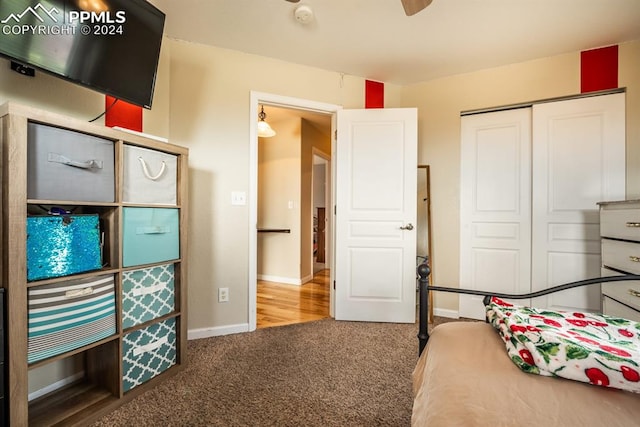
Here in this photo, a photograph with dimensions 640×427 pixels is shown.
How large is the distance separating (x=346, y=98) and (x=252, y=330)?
2.36 meters

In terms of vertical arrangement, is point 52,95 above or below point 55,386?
above

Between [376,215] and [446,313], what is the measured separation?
124 centimetres

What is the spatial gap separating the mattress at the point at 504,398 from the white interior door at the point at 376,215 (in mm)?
1802

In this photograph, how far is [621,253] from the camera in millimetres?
1831

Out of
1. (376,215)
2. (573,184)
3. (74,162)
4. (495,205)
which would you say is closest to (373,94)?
(376,215)

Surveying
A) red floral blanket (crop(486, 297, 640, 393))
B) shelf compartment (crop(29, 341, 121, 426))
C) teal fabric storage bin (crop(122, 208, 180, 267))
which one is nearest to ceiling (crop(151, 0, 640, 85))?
teal fabric storage bin (crop(122, 208, 180, 267))

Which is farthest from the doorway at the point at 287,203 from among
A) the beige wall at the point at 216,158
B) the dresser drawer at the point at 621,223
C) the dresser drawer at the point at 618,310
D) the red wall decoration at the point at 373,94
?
the dresser drawer at the point at 621,223

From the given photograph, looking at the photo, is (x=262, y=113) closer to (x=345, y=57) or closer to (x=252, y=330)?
(x=345, y=57)

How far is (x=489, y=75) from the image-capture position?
2.67 m

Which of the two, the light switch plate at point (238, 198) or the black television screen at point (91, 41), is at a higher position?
the black television screen at point (91, 41)

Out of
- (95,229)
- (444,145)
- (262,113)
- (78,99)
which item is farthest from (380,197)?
(78,99)

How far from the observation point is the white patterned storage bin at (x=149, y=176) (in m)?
1.52

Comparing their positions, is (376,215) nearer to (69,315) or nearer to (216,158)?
(216,158)

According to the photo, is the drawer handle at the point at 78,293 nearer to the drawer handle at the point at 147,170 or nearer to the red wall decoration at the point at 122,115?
the drawer handle at the point at 147,170
